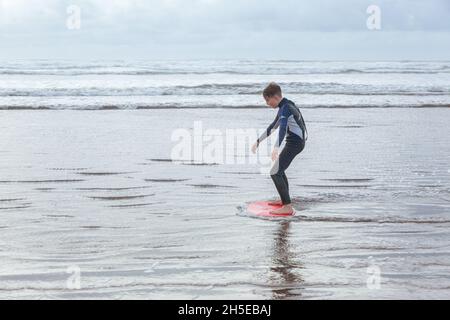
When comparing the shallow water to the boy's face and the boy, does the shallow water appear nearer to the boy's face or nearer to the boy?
the boy

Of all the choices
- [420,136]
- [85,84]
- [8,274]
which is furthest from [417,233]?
[85,84]

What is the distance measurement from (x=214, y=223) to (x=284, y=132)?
1.31 meters

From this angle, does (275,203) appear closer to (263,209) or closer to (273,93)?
(263,209)

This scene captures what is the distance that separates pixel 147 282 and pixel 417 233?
3.37 m

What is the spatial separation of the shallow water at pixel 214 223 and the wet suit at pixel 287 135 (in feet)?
1.66

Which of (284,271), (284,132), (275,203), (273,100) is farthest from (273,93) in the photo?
(284,271)

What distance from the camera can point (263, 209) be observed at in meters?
9.70

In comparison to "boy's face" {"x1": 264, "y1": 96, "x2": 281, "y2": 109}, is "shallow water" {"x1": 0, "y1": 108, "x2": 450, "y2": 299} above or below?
below

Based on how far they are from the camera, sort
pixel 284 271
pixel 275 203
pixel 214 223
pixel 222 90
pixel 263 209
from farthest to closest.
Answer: pixel 222 90, pixel 275 203, pixel 263 209, pixel 214 223, pixel 284 271

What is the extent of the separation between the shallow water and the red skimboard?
16 cm

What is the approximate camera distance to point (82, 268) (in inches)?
268

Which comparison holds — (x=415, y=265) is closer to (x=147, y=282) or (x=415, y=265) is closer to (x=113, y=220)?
(x=147, y=282)

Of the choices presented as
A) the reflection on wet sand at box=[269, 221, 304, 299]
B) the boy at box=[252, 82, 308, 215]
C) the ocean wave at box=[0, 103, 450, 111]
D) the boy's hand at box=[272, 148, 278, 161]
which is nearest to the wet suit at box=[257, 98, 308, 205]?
the boy at box=[252, 82, 308, 215]

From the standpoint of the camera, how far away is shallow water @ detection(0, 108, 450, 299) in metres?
6.33
